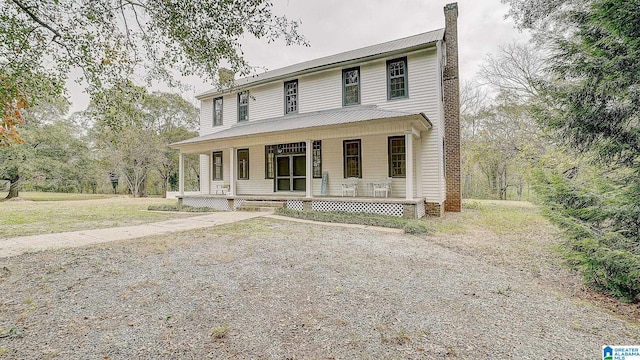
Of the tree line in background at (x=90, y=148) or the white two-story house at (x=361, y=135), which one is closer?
the white two-story house at (x=361, y=135)

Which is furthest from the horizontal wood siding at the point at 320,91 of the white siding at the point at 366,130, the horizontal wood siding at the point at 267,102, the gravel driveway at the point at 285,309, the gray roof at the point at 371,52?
the gravel driveway at the point at 285,309

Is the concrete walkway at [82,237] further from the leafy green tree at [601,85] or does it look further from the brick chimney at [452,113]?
the brick chimney at [452,113]

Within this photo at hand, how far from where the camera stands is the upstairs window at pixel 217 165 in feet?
49.7

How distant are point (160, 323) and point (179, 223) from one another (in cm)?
663

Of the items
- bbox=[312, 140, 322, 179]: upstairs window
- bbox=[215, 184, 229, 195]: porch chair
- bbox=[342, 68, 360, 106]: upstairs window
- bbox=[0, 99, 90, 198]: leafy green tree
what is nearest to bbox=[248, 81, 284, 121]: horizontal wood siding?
bbox=[312, 140, 322, 179]: upstairs window

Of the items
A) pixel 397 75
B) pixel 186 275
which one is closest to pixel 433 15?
pixel 397 75

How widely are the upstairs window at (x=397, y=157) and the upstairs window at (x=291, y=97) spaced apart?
5003 millimetres

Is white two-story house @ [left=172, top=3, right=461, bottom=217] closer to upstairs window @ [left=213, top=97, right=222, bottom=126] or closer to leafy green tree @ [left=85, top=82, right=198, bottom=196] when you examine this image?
upstairs window @ [left=213, top=97, right=222, bottom=126]

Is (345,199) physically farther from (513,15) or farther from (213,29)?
(513,15)

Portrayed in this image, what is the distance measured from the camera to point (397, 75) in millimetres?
11328

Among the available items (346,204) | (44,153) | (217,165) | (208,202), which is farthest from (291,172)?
(44,153)

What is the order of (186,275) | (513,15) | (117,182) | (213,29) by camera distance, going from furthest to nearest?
(117,182)
(513,15)
(213,29)
(186,275)

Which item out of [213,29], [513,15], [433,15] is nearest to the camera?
[213,29]

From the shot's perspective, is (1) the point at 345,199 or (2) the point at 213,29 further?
(1) the point at 345,199
